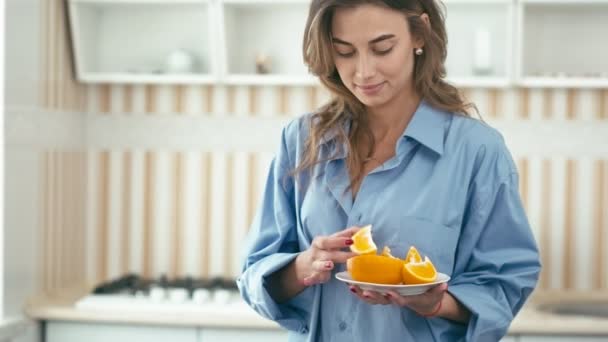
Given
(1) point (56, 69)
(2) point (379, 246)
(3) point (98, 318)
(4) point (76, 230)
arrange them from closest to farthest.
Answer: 1. (2) point (379, 246)
2. (3) point (98, 318)
3. (1) point (56, 69)
4. (4) point (76, 230)

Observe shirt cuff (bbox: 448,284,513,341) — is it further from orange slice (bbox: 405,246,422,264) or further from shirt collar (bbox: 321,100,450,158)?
shirt collar (bbox: 321,100,450,158)

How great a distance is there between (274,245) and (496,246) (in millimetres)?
405

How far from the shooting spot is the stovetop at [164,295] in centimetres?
308

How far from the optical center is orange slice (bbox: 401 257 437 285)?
1502 millimetres

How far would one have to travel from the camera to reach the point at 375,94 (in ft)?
5.48

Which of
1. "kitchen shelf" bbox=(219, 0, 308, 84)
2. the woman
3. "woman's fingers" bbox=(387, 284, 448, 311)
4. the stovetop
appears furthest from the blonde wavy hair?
"kitchen shelf" bbox=(219, 0, 308, 84)

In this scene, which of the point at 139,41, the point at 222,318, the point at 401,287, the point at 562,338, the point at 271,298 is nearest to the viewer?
the point at 401,287

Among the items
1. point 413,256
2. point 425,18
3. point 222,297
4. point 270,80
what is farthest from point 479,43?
point 413,256

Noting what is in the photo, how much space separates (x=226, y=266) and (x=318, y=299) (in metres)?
1.91

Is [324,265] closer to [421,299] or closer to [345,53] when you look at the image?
[421,299]

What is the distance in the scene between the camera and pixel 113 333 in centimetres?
305

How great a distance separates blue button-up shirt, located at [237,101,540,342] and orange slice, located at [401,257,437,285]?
0.39 ft

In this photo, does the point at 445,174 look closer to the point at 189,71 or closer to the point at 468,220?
the point at 468,220

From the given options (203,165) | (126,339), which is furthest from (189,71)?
(126,339)
